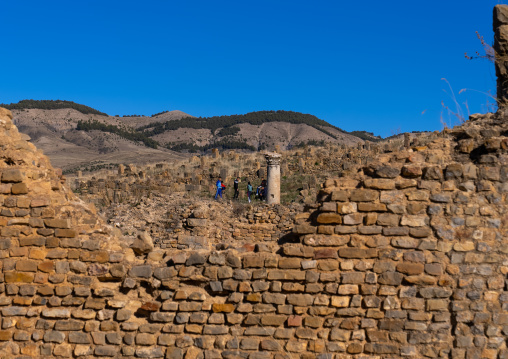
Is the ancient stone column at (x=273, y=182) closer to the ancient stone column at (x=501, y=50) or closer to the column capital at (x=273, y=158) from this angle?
the column capital at (x=273, y=158)

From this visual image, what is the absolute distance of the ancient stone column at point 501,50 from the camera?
5480mm

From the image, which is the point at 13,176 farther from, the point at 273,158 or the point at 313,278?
the point at 273,158

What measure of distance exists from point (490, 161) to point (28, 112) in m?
93.9

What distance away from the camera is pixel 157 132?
86.9m

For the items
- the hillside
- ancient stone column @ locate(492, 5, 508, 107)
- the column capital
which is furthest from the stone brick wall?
the hillside

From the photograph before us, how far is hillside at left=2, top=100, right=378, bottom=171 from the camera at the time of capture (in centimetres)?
6831

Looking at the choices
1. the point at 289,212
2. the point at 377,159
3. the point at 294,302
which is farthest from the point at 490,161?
the point at 289,212

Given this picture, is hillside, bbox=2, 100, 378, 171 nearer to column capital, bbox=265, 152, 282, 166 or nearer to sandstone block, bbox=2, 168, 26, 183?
column capital, bbox=265, 152, 282, 166

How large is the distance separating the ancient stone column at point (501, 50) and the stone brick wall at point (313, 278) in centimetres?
65

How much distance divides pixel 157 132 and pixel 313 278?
85.0 m

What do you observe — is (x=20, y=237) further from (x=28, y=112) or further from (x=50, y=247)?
(x=28, y=112)

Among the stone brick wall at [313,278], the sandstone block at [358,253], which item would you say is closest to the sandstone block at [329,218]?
the stone brick wall at [313,278]

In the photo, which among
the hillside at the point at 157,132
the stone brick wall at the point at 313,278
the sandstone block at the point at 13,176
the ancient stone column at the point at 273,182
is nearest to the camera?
the stone brick wall at the point at 313,278

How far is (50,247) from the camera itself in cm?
497
